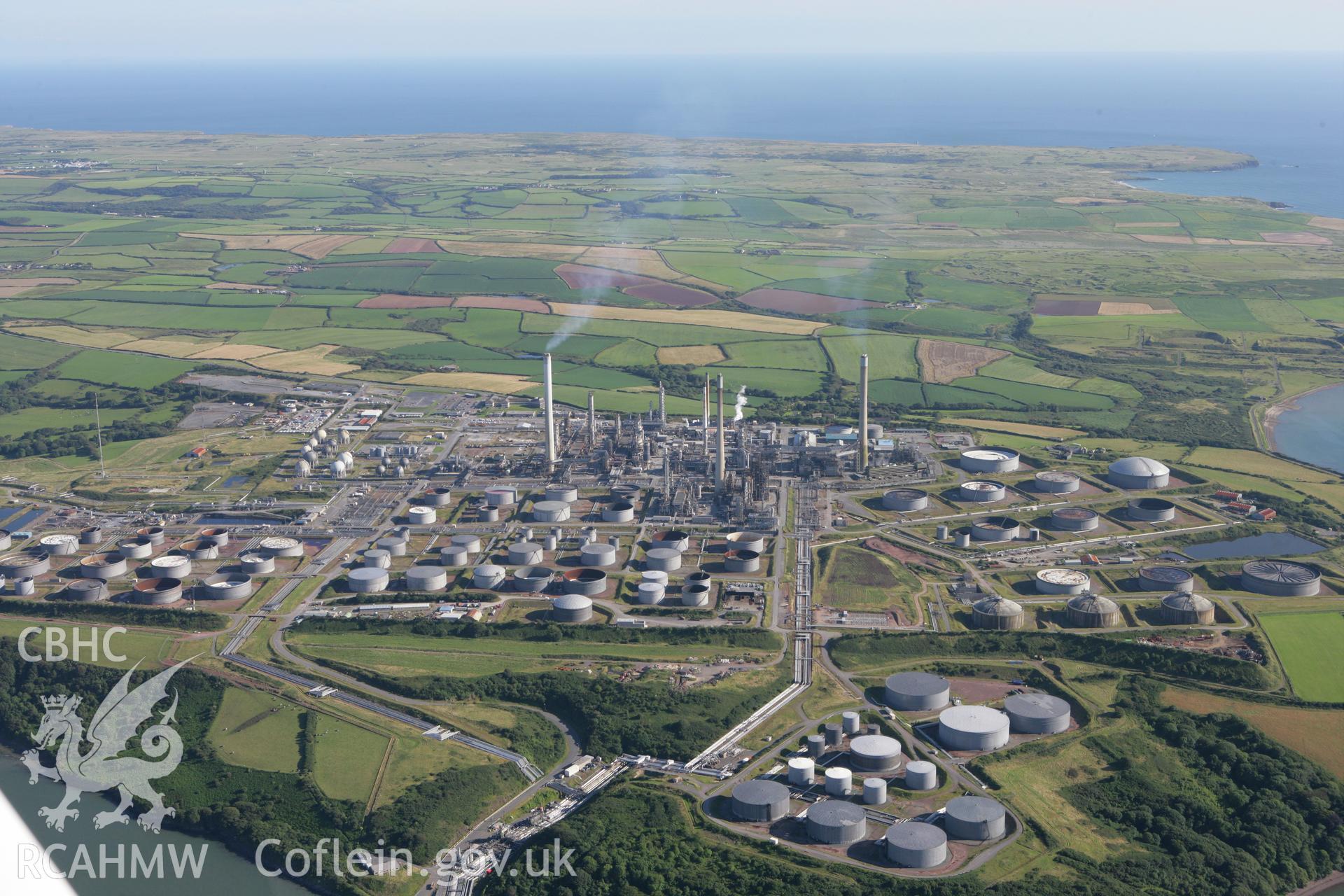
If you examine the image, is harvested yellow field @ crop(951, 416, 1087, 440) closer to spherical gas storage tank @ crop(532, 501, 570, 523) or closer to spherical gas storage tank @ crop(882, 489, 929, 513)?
spherical gas storage tank @ crop(882, 489, 929, 513)

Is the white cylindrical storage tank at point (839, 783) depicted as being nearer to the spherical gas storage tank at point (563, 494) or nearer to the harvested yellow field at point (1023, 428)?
the spherical gas storage tank at point (563, 494)

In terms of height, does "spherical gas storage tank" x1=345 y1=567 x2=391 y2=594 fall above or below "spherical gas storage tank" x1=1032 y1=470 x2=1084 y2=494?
below

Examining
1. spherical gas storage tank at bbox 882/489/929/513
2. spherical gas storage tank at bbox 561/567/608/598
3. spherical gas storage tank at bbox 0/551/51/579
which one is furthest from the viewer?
spherical gas storage tank at bbox 882/489/929/513

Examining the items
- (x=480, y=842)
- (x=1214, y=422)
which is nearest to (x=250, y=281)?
(x=1214, y=422)

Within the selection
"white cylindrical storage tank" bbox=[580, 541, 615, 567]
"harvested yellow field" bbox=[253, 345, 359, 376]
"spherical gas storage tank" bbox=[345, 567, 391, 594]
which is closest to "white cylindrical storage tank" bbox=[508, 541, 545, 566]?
"white cylindrical storage tank" bbox=[580, 541, 615, 567]

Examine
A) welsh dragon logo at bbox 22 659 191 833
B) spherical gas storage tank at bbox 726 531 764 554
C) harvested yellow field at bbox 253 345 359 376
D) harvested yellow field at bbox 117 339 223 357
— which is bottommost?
welsh dragon logo at bbox 22 659 191 833

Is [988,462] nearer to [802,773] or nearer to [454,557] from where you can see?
[454,557]

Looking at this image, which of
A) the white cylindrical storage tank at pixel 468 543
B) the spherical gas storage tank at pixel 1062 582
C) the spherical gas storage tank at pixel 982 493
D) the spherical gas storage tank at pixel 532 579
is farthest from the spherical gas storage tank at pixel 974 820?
the spherical gas storage tank at pixel 982 493
